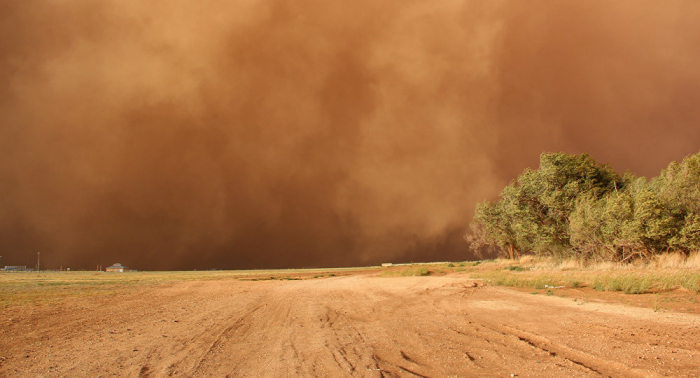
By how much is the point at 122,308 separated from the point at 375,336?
485 inches

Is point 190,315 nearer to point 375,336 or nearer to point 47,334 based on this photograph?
point 47,334

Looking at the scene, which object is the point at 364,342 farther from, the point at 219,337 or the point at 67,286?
the point at 67,286

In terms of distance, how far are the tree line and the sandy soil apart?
1579cm

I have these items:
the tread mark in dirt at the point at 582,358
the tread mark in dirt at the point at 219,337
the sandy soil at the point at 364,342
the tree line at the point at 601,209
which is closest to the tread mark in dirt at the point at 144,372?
the sandy soil at the point at 364,342

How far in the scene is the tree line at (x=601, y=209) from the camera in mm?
23484

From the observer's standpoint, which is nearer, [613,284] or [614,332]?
[614,332]

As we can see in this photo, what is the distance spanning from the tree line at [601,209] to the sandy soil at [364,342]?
15789mm

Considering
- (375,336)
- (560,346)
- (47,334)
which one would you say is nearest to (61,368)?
(47,334)

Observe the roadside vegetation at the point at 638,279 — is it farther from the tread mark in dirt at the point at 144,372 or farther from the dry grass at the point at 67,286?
the dry grass at the point at 67,286

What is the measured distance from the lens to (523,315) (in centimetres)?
1109

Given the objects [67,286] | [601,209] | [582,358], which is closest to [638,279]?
[601,209]

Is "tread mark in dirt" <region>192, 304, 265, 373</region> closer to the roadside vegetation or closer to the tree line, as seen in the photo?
the roadside vegetation

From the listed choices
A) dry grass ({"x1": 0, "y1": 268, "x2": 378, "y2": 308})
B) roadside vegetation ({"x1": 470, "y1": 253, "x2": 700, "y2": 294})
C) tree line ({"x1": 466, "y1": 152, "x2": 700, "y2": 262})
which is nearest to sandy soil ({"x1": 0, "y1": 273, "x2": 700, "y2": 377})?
roadside vegetation ({"x1": 470, "y1": 253, "x2": 700, "y2": 294})

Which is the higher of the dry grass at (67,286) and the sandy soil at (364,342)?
the dry grass at (67,286)
